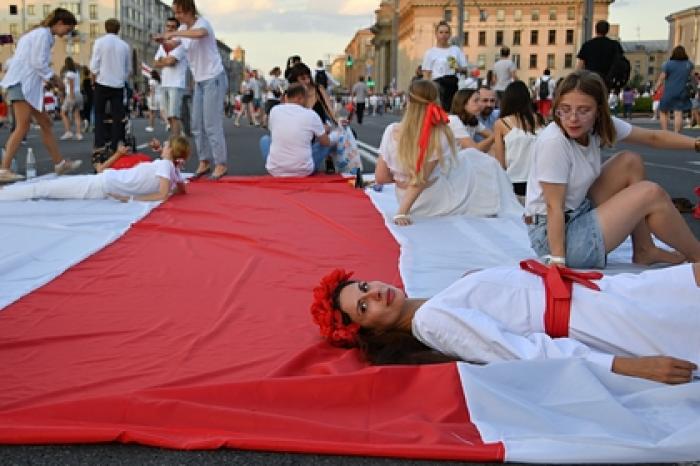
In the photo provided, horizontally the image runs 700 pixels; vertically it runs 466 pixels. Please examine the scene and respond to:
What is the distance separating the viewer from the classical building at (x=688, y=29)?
372ft

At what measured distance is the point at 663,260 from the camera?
4.52 meters

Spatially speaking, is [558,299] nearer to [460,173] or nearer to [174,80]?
[460,173]

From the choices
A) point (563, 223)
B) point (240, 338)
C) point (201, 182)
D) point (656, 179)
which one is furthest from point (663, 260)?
point (201, 182)

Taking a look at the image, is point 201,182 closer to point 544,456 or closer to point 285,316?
point 285,316

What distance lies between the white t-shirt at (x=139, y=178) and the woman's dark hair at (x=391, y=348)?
4.92 metres

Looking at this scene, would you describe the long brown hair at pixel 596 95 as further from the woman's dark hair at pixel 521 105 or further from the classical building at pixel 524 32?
the classical building at pixel 524 32

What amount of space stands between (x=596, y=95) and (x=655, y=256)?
1121 millimetres

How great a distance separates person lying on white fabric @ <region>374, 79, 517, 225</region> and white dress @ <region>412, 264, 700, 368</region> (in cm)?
335

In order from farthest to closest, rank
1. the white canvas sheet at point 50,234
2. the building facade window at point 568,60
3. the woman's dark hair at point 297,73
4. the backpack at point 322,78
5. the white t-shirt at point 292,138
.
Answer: the building facade window at point 568,60, the backpack at point 322,78, the woman's dark hair at point 297,73, the white t-shirt at point 292,138, the white canvas sheet at point 50,234

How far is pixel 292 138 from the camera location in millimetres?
9414

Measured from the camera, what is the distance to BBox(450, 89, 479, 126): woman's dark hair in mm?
8266

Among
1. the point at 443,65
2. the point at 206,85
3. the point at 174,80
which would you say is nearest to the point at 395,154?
the point at 206,85

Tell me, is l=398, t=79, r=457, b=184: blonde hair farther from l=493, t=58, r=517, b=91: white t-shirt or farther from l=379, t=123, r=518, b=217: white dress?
l=493, t=58, r=517, b=91: white t-shirt

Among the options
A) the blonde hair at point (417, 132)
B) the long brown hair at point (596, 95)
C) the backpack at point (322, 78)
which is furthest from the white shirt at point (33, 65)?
the long brown hair at point (596, 95)
